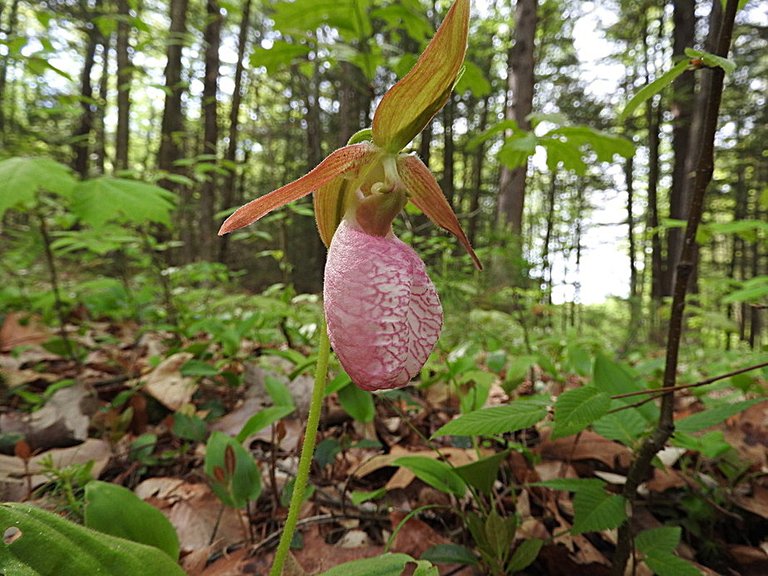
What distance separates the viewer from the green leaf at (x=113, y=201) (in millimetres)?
2191

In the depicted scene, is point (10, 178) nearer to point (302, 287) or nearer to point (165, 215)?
point (165, 215)

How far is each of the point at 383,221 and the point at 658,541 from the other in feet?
3.45

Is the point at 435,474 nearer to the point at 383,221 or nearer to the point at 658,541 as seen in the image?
the point at 658,541

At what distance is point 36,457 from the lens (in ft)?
5.91

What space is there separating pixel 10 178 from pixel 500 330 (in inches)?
122

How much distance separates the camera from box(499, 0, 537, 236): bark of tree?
501 centimetres

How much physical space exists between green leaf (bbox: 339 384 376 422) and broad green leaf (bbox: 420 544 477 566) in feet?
1.60

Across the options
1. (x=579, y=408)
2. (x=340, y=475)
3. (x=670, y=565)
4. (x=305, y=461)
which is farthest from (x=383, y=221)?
(x=340, y=475)

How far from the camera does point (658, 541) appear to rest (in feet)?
3.85

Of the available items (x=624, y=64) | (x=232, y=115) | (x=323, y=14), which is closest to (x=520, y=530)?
(x=323, y=14)

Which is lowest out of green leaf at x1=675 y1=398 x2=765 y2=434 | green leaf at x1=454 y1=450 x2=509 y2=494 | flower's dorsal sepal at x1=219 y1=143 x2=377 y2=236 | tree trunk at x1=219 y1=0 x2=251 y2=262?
green leaf at x1=454 y1=450 x2=509 y2=494

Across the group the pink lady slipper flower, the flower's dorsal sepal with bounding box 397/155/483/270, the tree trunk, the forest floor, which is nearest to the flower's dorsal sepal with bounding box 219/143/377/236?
the pink lady slipper flower

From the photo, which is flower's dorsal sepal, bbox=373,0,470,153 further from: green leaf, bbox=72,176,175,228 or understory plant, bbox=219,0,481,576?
green leaf, bbox=72,176,175,228

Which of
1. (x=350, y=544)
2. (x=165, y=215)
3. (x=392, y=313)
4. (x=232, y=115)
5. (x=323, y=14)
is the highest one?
(x=232, y=115)
